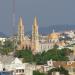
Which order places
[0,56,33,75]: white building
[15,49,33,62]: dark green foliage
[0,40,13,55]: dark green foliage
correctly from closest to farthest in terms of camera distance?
[0,56,33,75]: white building → [15,49,33,62]: dark green foliage → [0,40,13,55]: dark green foliage

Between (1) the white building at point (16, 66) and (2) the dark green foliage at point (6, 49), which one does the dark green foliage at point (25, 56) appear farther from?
(1) the white building at point (16, 66)

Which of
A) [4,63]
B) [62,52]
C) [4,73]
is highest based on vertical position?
[62,52]

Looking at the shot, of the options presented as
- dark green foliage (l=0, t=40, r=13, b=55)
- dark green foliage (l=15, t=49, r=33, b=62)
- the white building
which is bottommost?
the white building

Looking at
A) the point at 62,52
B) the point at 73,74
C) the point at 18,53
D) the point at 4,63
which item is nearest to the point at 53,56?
the point at 18,53

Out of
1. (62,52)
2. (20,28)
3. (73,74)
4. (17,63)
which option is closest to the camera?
(73,74)

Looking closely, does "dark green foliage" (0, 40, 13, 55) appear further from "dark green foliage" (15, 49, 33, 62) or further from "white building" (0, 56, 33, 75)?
"white building" (0, 56, 33, 75)

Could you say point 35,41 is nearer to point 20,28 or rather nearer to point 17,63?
point 20,28

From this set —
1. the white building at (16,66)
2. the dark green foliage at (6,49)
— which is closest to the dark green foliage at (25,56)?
the dark green foliage at (6,49)

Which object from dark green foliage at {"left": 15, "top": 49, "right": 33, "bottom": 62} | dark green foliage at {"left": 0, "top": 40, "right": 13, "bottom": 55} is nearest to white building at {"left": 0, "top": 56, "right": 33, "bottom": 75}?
dark green foliage at {"left": 15, "top": 49, "right": 33, "bottom": 62}

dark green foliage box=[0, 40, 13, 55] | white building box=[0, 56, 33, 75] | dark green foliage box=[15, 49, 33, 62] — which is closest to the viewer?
white building box=[0, 56, 33, 75]

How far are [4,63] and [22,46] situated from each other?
5869 cm

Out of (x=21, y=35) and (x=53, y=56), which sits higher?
(x=21, y=35)

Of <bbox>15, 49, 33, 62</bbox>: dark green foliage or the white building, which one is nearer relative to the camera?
the white building

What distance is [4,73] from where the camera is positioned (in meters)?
35.0
